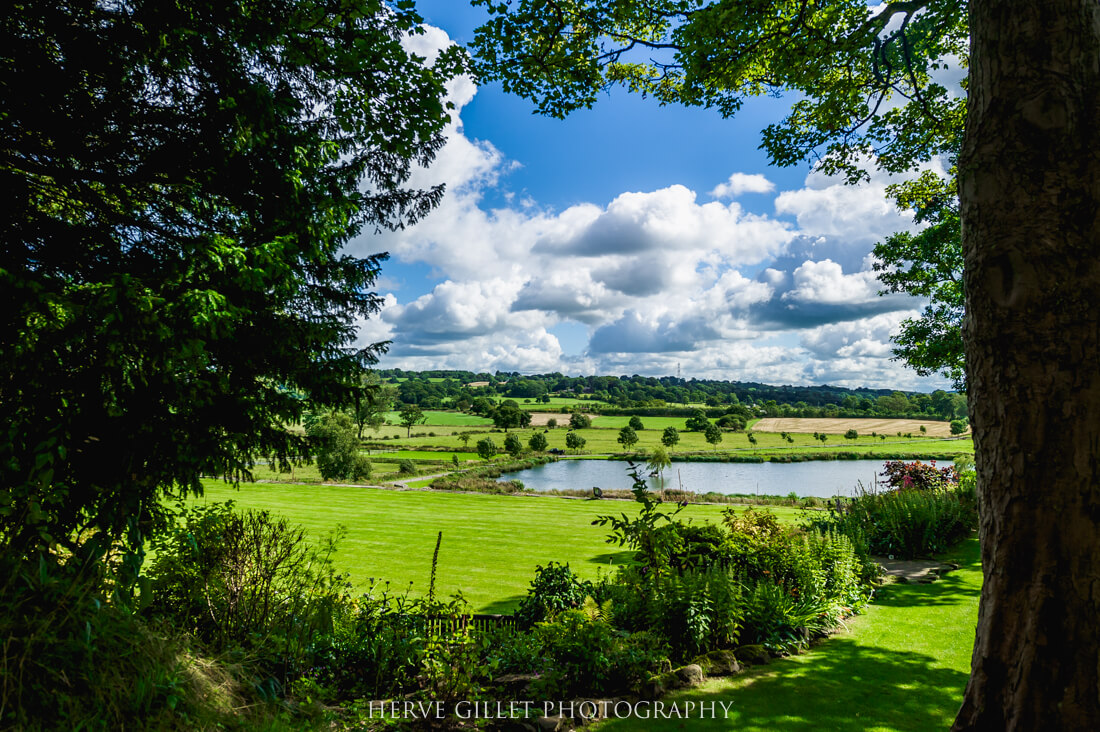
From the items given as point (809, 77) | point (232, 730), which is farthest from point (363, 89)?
point (232, 730)

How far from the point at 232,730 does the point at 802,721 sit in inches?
165

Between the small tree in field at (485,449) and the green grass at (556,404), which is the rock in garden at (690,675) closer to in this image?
the small tree in field at (485,449)

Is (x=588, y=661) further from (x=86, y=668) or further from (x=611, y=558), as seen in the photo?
(x=611, y=558)

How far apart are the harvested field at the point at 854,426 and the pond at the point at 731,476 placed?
22.1 meters

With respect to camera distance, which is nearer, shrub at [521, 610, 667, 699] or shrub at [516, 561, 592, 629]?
shrub at [521, 610, 667, 699]

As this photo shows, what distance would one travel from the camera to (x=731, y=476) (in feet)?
153

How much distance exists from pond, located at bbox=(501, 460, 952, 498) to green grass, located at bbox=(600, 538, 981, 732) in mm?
28406

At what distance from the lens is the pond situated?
1510 inches

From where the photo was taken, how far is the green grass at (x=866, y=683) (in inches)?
163

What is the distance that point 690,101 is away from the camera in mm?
6465

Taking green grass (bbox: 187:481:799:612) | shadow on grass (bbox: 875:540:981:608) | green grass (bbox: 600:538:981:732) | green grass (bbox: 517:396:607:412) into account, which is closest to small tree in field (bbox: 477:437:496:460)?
green grass (bbox: 187:481:799:612)

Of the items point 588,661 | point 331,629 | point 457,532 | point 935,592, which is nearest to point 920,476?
point 935,592

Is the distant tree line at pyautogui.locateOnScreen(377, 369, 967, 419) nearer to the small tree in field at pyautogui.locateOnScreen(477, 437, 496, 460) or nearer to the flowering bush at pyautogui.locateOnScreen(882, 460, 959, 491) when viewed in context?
the small tree in field at pyautogui.locateOnScreen(477, 437, 496, 460)

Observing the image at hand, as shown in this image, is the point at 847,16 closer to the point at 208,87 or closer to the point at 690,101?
the point at 690,101
